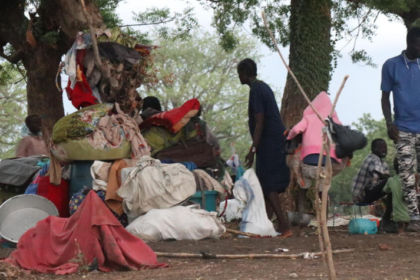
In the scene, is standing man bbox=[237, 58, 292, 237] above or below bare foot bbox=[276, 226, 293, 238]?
above

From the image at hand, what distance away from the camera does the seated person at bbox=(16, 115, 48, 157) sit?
1100 cm

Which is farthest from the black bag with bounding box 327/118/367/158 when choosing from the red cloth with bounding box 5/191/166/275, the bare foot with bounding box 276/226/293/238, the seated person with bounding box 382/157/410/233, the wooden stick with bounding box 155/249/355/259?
the red cloth with bounding box 5/191/166/275

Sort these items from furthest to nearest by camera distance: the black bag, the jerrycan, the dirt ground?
the jerrycan → the black bag → the dirt ground

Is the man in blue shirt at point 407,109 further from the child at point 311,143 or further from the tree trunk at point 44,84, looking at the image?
the tree trunk at point 44,84

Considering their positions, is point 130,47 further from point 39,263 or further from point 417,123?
point 39,263

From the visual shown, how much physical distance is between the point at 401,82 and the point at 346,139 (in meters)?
1.19

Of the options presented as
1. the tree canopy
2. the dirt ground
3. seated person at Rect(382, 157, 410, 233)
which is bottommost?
the dirt ground

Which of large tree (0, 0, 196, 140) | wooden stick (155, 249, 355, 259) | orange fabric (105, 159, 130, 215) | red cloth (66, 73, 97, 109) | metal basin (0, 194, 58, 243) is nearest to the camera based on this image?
wooden stick (155, 249, 355, 259)

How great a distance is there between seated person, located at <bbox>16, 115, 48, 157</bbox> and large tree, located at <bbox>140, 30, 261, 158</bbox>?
31345 millimetres

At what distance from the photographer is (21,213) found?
840 cm

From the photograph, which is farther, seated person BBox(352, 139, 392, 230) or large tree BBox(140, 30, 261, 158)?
large tree BBox(140, 30, 261, 158)

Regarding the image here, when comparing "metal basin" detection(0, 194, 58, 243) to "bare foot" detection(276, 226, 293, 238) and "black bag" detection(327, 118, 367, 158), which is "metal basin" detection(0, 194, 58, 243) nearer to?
"bare foot" detection(276, 226, 293, 238)

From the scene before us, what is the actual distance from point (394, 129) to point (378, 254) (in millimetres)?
2122

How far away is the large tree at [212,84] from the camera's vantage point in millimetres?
43094
